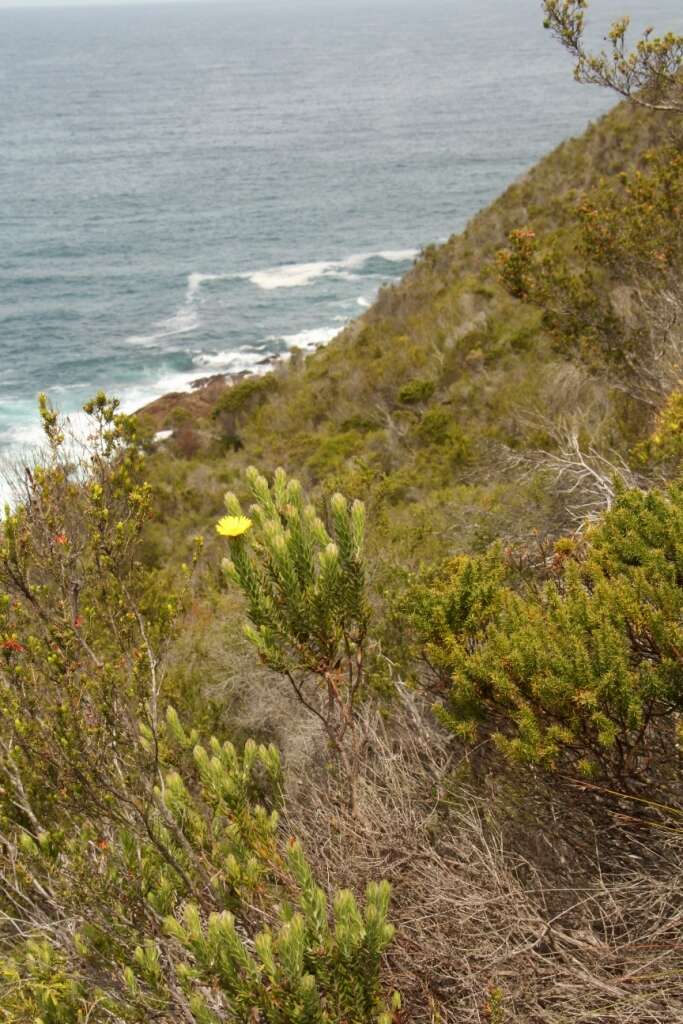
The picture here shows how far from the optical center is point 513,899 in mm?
4199

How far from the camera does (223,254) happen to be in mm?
51844

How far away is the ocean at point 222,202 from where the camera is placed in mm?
39688

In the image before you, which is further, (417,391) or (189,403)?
(189,403)

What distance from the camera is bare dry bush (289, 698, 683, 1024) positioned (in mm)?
3730

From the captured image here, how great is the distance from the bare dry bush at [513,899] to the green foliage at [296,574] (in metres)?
1.34

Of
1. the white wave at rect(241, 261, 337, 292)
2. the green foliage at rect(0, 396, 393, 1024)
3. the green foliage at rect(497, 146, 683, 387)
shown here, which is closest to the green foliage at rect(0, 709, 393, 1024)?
the green foliage at rect(0, 396, 393, 1024)

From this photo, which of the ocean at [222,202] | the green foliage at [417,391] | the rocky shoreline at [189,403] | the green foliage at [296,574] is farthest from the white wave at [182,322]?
the green foliage at [296,574]

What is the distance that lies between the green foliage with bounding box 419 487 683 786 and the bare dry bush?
0.46m

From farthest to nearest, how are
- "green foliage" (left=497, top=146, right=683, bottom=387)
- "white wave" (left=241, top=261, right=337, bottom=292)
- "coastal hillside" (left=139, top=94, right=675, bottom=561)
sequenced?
"white wave" (left=241, top=261, right=337, bottom=292) < "coastal hillside" (left=139, top=94, right=675, bottom=561) < "green foliage" (left=497, top=146, right=683, bottom=387)

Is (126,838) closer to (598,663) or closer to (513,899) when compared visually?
(513,899)

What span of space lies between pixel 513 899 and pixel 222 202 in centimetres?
6476

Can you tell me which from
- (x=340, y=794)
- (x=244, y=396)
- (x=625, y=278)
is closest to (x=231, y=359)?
(x=244, y=396)

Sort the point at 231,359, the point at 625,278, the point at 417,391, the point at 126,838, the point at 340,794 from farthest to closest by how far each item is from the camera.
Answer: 1. the point at 231,359
2. the point at 417,391
3. the point at 625,278
4. the point at 340,794
5. the point at 126,838

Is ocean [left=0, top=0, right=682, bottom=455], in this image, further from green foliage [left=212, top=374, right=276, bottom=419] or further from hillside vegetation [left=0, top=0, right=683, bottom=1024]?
hillside vegetation [left=0, top=0, right=683, bottom=1024]
